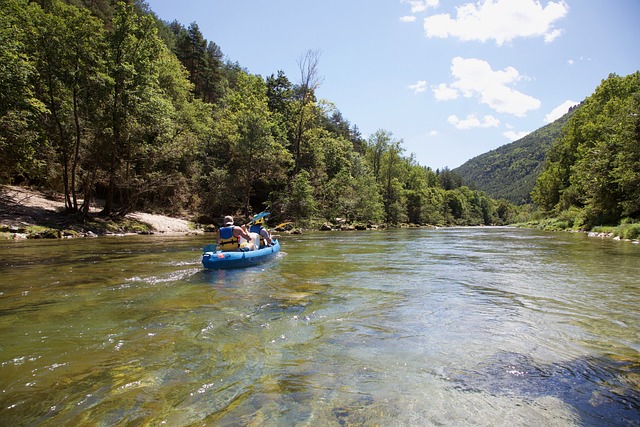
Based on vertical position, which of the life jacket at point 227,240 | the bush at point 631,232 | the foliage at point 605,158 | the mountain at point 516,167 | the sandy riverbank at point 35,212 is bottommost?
the bush at point 631,232

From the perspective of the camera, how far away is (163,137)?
2211 cm

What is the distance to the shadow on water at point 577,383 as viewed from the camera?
257 cm

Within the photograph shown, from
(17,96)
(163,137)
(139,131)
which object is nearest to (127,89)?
(139,131)

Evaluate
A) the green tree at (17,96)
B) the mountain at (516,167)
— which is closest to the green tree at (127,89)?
the green tree at (17,96)

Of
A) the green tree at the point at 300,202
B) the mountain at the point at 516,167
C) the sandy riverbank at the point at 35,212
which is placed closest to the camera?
the sandy riverbank at the point at 35,212

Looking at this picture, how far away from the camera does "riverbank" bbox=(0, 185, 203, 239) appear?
1490 cm

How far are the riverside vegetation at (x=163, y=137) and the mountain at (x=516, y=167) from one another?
4525 inches

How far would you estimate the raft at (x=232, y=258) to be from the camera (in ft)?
26.9

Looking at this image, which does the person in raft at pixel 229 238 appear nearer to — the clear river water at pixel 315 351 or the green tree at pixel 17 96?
the clear river water at pixel 315 351

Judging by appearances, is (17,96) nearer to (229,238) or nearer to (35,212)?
(35,212)

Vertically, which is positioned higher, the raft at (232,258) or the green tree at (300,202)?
the green tree at (300,202)

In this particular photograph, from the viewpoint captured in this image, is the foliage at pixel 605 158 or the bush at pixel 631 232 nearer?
the bush at pixel 631 232

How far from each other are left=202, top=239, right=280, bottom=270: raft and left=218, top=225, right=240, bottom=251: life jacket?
0.27 m

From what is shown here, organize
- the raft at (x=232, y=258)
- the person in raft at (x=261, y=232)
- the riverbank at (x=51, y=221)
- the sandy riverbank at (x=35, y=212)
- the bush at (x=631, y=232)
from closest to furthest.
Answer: the raft at (x=232, y=258), the person in raft at (x=261, y=232), the riverbank at (x=51, y=221), the sandy riverbank at (x=35, y=212), the bush at (x=631, y=232)
